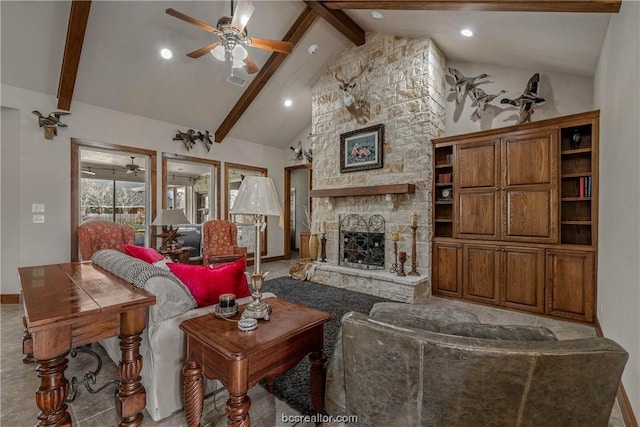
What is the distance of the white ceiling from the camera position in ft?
10.3

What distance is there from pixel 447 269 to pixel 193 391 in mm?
3574

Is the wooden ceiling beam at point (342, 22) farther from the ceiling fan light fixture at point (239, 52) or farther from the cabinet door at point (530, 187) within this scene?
the cabinet door at point (530, 187)

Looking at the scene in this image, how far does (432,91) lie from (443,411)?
167 inches

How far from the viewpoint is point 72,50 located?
360cm

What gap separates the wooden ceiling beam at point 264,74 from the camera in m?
4.33

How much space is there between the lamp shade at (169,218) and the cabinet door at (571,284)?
5149 millimetres

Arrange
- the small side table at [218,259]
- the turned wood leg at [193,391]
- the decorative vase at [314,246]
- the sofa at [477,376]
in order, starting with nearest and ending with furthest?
the sofa at [477,376]
the turned wood leg at [193,391]
the small side table at [218,259]
the decorative vase at [314,246]

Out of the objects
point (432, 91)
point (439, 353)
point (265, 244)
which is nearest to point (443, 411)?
point (439, 353)

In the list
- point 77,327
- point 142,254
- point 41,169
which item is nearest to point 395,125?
point 142,254

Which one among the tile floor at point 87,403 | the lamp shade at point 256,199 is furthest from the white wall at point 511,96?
the lamp shade at point 256,199

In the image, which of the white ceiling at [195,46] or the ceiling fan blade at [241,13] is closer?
the ceiling fan blade at [241,13]

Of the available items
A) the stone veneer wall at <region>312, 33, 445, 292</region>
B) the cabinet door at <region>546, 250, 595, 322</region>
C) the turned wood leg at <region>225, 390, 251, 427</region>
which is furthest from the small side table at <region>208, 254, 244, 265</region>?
the cabinet door at <region>546, 250, 595, 322</region>

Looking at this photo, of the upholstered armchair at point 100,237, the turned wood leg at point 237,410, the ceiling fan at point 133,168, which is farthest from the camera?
the ceiling fan at point 133,168

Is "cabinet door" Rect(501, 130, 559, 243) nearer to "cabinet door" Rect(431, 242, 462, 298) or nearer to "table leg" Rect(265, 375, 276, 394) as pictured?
"cabinet door" Rect(431, 242, 462, 298)
